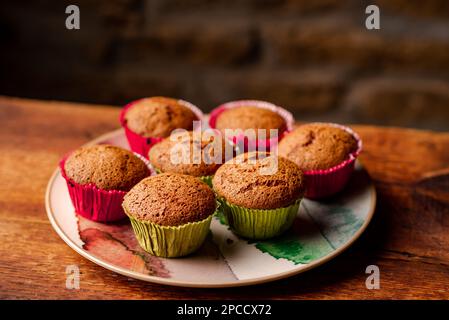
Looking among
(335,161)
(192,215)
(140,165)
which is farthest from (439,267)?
(140,165)

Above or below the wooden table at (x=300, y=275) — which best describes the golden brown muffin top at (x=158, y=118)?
above

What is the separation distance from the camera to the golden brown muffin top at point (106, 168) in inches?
47.9

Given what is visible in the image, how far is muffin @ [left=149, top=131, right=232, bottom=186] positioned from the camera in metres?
1.28

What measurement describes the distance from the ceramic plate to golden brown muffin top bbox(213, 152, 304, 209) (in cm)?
8

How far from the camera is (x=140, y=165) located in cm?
128

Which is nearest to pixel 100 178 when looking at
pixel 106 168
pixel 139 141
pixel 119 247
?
pixel 106 168

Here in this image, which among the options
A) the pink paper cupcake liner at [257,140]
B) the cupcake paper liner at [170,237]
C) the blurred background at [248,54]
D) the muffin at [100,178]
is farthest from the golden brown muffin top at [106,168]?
the blurred background at [248,54]

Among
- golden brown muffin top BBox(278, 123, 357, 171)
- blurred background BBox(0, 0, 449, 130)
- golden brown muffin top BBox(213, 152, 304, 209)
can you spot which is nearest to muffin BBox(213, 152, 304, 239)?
golden brown muffin top BBox(213, 152, 304, 209)

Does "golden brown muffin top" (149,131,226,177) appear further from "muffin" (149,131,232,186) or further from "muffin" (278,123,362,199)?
"muffin" (278,123,362,199)

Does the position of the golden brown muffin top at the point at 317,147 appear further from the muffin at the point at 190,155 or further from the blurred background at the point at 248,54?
the blurred background at the point at 248,54

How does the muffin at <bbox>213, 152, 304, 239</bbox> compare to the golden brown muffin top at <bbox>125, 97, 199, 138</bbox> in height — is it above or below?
below

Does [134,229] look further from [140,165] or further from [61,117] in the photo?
[61,117]

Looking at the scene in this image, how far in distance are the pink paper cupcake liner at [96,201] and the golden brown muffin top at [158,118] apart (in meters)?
0.28

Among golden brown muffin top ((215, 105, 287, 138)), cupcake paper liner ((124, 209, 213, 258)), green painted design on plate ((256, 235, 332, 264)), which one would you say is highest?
golden brown muffin top ((215, 105, 287, 138))
